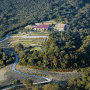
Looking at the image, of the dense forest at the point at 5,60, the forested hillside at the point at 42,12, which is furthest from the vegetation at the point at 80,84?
the forested hillside at the point at 42,12

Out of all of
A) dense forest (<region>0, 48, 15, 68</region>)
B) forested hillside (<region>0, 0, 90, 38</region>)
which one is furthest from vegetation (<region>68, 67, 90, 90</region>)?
forested hillside (<region>0, 0, 90, 38</region>)

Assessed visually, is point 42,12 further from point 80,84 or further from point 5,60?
point 80,84

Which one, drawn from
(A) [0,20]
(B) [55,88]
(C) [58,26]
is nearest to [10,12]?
(A) [0,20]

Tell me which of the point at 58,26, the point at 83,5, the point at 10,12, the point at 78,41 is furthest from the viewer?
the point at 83,5

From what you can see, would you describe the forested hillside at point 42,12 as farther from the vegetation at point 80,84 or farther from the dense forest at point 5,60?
the vegetation at point 80,84

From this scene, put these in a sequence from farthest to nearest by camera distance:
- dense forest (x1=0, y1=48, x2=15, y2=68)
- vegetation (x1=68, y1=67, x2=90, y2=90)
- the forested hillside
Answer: the forested hillside, dense forest (x1=0, y1=48, x2=15, y2=68), vegetation (x1=68, y1=67, x2=90, y2=90)

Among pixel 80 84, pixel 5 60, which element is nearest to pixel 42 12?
pixel 5 60

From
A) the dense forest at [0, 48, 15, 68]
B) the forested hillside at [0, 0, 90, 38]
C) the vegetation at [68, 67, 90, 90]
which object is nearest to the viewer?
the vegetation at [68, 67, 90, 90]

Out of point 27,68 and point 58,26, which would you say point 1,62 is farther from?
point 58,26

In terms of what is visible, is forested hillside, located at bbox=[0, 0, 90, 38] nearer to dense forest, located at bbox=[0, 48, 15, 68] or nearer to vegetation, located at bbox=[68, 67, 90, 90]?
dense forest, located at bbox=[0, 48, 15, 68]
